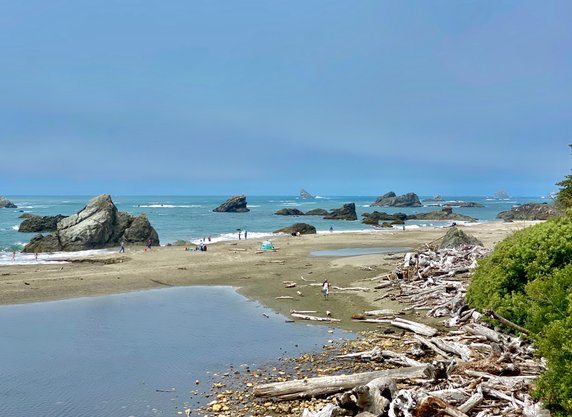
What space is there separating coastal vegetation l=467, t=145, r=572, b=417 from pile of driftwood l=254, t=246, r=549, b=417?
1.75 feet

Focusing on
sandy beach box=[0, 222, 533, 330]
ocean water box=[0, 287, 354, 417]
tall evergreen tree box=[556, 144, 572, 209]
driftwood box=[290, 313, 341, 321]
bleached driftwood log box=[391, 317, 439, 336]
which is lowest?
ocean water box=[0, 287, 354, 417]

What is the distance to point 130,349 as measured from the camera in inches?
663

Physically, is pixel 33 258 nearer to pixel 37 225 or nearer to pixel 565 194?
pixel 37 225

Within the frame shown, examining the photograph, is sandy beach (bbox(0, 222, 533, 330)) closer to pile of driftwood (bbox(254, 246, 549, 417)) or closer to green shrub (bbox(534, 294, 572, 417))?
pile of driftwood (bbox(254, 246, 549, 417))

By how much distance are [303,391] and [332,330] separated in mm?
7339

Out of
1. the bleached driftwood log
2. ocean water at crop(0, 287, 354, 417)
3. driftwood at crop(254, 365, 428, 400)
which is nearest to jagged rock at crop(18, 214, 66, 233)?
ocean water at crop(0, 287, 354, 417)

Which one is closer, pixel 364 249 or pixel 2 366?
pixel 2 366

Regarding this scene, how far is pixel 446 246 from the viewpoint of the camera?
34.2 metres

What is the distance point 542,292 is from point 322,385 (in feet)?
19.5

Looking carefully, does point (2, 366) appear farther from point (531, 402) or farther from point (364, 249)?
point (364, 249)

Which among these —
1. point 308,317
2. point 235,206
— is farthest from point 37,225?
point 308,317

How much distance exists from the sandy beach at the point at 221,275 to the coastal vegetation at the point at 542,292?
6426 millimetres

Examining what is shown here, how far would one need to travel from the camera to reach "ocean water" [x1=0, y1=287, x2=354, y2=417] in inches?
484

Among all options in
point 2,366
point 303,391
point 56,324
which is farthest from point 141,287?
point 303,391
